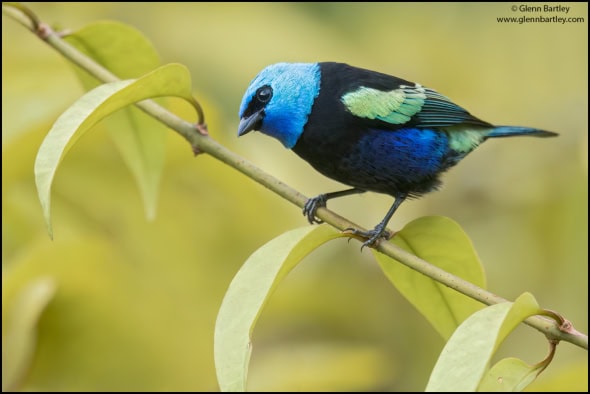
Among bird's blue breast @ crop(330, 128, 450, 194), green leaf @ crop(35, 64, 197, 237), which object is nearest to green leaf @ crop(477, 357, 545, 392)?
green leaf @ crop(35, 64, 197, 237)

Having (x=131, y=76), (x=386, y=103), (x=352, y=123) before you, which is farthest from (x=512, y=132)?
(x=131, y=76)

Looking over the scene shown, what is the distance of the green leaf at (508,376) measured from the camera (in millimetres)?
1736

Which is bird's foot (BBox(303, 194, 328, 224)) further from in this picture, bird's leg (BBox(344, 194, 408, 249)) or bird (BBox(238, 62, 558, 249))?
bird's leg (BBox(344, 194, 408, 249))

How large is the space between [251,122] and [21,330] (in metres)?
0.93

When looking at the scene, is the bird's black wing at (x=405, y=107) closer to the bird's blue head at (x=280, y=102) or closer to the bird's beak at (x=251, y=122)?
the bird's blue head at (x=280, y=102)

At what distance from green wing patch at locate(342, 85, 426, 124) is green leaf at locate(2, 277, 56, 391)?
110 cm

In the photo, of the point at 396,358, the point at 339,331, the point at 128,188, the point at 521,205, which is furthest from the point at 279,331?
the point at 521,205

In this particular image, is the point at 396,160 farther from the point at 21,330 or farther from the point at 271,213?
the point at 21,330

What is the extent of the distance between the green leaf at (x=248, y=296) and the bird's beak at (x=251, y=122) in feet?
3.34

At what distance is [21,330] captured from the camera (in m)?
2.67

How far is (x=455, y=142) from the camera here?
332 centimetres

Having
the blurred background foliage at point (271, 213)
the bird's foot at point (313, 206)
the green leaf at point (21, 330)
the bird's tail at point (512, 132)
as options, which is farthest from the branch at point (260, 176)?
the bird's tail at point (512, 132)

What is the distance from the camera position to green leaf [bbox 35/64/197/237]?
1785 mm

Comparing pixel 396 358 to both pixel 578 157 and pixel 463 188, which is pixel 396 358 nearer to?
pixel 463 188
